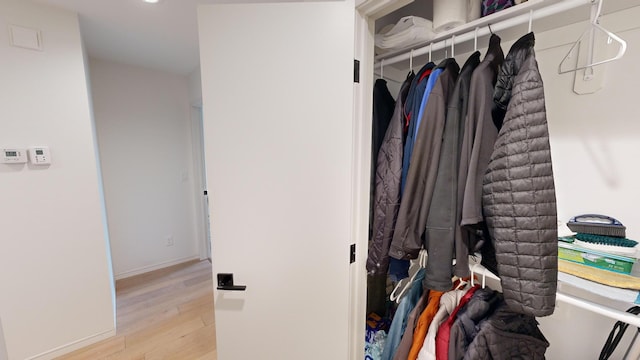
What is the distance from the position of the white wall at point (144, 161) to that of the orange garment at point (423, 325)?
297 centimetres

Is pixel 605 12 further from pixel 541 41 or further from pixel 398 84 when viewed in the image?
pixel 398 84

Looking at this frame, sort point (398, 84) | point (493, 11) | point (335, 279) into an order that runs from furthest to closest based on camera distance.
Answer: point (398, 84) → point (335, 279) → point (493, 11)

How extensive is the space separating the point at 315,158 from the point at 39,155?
73.7 inches

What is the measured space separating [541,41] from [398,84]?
26.7 inches

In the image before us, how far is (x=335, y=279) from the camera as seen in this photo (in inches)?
41.7

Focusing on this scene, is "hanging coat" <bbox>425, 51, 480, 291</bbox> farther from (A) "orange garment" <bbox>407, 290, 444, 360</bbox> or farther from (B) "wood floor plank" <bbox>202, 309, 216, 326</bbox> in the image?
(B) "wood floor plank" <bbox>202, 309, 216, 326</bbox>

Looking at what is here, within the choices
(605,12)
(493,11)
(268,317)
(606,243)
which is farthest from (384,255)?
(605,12)

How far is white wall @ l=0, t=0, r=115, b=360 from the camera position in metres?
1.49

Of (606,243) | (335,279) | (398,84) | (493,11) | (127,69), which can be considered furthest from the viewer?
(127,69)

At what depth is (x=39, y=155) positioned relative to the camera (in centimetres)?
154

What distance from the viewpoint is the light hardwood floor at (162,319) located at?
177 cm

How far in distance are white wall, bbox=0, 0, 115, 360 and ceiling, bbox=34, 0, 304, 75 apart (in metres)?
0.20

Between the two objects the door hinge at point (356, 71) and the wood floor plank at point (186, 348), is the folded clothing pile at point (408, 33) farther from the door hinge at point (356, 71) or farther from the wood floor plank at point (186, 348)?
the wood floor plank at point (186, 348)

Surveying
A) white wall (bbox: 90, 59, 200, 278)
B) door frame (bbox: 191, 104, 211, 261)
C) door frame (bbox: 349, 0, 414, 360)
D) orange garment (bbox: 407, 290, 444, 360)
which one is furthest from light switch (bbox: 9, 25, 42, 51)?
orange garment (bbox: 407, 290, 444, 360)
